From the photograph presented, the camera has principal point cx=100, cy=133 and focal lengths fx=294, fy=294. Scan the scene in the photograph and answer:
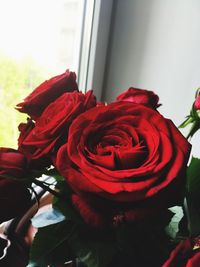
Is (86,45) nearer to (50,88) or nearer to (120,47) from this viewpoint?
(120,47)

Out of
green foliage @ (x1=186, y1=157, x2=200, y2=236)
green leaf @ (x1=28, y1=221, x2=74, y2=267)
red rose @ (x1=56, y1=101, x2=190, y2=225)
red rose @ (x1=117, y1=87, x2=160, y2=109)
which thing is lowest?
green leaf @ (x1=28, y1=221, x2=74, y2=267)

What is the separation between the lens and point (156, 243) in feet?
1.04

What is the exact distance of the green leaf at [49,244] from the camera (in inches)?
12.4

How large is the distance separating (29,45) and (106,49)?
267mm

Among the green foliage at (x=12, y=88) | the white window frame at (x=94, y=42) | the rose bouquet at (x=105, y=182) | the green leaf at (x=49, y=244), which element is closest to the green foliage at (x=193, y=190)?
the rose bouquet at (x=105, y=182)

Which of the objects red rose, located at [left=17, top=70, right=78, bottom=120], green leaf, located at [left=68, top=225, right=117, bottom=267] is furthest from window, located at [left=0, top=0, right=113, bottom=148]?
green leaf, located at [left=68, top=225, right=117, bottom=267]

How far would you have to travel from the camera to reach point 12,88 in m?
0.75

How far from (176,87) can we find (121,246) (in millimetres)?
671

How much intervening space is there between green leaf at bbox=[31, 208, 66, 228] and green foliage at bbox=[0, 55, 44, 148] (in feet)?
1.38

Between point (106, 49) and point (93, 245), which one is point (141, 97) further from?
point (106, 49)

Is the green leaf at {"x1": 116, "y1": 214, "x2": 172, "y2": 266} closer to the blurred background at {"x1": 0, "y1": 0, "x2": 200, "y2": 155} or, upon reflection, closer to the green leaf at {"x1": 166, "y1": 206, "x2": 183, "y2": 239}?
the green leaf at {"x1": 166, "y1": 206, "x2": 183, "y2": 239}

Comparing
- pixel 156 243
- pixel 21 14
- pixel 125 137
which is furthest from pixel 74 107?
→ pixel 21 14

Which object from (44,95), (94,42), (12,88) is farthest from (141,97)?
(94,42)

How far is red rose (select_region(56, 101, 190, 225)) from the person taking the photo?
0.81 ft
